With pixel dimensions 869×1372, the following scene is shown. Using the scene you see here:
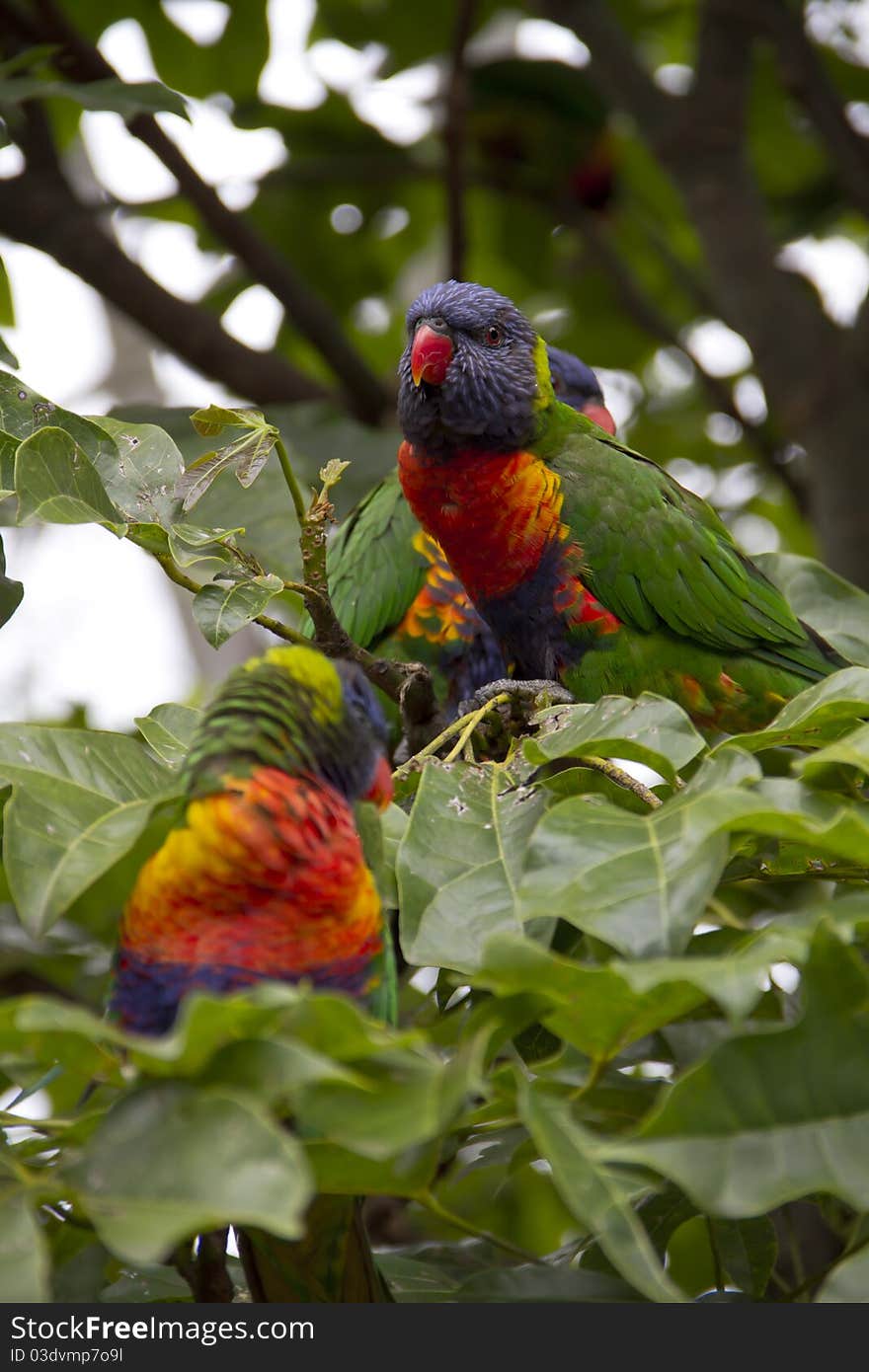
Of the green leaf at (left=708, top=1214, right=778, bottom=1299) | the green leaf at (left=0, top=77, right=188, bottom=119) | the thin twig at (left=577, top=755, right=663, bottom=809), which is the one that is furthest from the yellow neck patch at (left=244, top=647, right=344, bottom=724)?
the green leaf at (left=0, top=77, right=188, bottom=119)

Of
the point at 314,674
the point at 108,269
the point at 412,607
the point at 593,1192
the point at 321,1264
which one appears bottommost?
the point at 412,607

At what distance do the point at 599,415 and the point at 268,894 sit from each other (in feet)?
7.81

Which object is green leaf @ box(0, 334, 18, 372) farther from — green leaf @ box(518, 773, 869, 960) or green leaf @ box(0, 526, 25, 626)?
green leaf @ box(518, 773, 869, 960)

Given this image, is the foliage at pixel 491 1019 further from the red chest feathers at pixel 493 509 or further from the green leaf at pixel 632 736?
the red chest feathers at pixel 493 509

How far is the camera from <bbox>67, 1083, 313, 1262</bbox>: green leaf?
900 millimetres

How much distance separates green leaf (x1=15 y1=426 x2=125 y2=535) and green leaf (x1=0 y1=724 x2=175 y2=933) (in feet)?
0.85

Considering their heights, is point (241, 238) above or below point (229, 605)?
below

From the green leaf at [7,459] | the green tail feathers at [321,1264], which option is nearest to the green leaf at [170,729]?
the green leaf at [7,459]

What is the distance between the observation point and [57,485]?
5.10 feet

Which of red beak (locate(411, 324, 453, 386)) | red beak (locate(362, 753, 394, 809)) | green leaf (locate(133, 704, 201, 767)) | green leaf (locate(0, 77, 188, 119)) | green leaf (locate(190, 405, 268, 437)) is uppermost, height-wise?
green leaf (locate(0, 77, 188, 119))

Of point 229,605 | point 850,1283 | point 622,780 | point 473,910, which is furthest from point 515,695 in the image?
point 850,1283

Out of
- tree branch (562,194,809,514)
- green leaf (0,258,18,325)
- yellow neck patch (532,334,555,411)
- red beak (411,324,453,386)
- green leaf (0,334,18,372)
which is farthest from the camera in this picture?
green leaf (0,258,18,325)

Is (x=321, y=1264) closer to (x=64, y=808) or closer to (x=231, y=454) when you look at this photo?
(x=64, y=808)

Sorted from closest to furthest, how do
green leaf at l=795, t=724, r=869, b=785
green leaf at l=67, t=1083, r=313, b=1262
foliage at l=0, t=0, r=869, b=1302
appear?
green leaf at l=67, t=1083, r=313, b=1262
foliage at l=0, t=0, r=869, b=1302
green leaf at l=795, t=724, r=869, b=785
